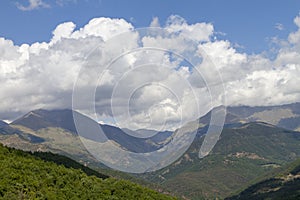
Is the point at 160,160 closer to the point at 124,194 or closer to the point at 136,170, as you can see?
the point at 136,170

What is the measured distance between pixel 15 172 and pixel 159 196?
2466 inches

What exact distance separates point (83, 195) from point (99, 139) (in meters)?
85.7

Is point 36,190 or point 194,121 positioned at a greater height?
point 194,121

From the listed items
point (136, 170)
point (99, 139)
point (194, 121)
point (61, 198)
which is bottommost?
point (61, 198)

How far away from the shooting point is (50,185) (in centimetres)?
11750

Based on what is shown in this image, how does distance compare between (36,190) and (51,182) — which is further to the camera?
(51,182)

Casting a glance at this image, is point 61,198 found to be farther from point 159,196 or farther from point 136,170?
point 136,170

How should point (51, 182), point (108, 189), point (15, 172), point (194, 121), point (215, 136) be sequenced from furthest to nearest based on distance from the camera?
point (108, 189), point (51, 182), point (15, 172), point (194, 121), point (215, 136)

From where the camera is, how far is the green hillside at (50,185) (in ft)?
330

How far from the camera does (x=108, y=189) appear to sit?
5320 inches

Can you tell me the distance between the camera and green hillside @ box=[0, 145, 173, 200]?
10069cm

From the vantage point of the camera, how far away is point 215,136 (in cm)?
3909

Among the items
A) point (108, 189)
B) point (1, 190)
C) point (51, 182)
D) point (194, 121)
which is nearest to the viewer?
point (194, 121)

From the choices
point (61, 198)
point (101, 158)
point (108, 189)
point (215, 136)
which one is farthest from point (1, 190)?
point (215, 136)
